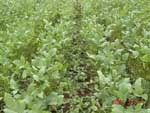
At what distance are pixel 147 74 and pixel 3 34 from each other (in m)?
2.24

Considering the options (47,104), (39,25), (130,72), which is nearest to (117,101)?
(47,104)

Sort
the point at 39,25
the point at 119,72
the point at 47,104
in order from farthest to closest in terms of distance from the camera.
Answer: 1. the point at 39,25
2. the point at 119,72
3. the point at 47,104

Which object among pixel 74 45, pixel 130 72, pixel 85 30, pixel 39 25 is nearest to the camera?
pixel 130 72

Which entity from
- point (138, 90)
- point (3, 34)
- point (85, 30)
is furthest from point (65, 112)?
point (3, 34)

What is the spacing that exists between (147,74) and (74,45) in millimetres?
1584

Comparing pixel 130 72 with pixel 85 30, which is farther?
pixel 85 30

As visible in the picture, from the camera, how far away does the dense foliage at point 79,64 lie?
2.49 m

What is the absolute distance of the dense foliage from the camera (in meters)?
2.49

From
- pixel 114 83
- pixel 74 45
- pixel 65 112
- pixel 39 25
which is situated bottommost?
pixel 65 112

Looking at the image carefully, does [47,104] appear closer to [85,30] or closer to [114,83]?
[114,83]

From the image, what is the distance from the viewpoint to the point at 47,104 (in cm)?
255

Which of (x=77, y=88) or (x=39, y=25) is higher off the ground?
(x=39, y=25)

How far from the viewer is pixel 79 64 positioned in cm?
394

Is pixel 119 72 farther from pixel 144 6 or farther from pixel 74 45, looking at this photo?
pixel 144 6
